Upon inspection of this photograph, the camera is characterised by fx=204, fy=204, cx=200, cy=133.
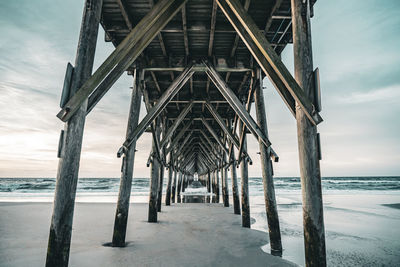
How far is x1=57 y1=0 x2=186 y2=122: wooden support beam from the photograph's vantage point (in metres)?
2.25

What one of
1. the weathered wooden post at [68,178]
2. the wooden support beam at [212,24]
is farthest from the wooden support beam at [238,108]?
the weathered wooden post at [68,178]

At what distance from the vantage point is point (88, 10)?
2.61 metres

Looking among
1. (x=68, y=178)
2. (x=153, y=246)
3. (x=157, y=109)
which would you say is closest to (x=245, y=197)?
(x=153, y=246)

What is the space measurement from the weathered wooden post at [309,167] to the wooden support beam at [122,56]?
5.89ft

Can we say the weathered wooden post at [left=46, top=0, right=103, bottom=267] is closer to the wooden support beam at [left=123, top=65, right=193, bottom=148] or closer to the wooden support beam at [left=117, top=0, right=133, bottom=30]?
the wooden support beam at [left=117, top=0, right=133, bottom=30]

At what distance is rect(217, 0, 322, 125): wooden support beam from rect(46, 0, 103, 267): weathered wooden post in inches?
78.3

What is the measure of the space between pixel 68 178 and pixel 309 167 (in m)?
2.66

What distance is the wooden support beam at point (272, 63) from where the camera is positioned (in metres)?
2.30

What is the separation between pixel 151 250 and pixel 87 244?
1356 millimetres

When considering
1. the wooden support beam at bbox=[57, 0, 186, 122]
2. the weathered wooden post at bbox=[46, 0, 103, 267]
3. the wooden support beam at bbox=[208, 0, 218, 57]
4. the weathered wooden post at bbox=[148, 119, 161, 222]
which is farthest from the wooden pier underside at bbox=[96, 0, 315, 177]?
the weathered wooden post at bbox=[148, 119, 161, 222]

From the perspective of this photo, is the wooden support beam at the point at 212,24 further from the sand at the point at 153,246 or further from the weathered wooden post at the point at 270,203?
the sand at the point at 153,246

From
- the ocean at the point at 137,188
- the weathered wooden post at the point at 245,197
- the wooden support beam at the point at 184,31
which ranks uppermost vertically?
the wooden support beam at the point at 184,31

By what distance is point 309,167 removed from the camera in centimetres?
231

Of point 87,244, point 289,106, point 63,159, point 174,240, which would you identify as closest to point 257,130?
point 289,106
